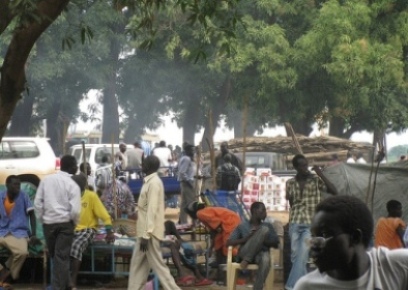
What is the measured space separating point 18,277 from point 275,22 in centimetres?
2119

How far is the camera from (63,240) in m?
11.0

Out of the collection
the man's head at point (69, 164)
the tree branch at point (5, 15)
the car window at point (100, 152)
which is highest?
the car window at point (100, 152)

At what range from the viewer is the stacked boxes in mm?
25969

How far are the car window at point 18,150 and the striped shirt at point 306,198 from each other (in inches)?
494

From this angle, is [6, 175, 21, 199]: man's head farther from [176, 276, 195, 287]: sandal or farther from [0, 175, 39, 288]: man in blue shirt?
[176, 276, 195, 287]: sandal

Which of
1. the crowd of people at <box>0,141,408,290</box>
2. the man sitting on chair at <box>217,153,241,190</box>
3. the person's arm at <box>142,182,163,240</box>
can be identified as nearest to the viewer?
the person's arm at <box>142,182,163,240</box>

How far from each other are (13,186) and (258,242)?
273 centimetres

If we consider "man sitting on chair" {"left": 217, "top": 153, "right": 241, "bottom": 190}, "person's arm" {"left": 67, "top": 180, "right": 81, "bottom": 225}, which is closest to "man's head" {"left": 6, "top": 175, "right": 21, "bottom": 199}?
"person's arm" {"left": 67, "top": 180, "right": 81, "bottom": 225}

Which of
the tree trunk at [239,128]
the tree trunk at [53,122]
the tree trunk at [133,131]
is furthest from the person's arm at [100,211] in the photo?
the tree trunk at [133,131]

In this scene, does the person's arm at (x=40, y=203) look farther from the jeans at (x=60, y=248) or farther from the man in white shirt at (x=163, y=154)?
the man in white shirt at (x=163, y=154)

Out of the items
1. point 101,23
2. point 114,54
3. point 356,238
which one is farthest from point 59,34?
point 356,238

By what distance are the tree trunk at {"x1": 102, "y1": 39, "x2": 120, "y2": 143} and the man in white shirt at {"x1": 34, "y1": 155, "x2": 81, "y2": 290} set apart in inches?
1126

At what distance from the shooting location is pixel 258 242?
11375 mm

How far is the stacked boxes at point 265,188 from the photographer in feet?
85.2
